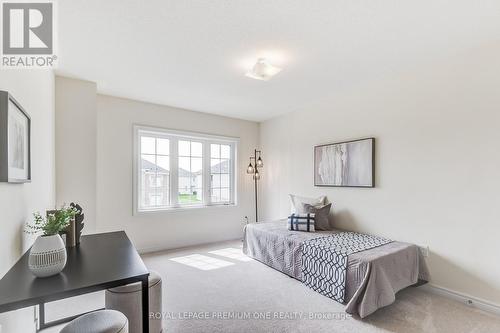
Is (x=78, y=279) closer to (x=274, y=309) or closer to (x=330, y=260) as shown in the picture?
(x=274, y=309)

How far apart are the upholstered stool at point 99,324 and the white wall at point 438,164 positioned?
2.93 meters

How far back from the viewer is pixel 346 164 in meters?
3.42

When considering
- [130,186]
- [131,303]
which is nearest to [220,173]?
[130,186]

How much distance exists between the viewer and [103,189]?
3.57 metres

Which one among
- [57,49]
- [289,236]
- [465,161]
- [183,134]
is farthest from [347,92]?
[57,49]

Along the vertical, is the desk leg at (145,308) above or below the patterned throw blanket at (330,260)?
above

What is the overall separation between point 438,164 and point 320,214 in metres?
1.53

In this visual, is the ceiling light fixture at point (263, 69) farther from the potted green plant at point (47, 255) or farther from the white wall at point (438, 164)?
the potted green plant at point (47, 255)

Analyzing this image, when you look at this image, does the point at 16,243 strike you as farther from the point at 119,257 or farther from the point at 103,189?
the point at 103,189

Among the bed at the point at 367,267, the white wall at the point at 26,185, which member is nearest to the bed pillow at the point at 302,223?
the bed at the point at 367,267

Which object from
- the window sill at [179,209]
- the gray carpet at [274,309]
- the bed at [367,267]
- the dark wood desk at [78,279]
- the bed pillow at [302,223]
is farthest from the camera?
the window sill at [179,209]

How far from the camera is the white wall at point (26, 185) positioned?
47.8 inches

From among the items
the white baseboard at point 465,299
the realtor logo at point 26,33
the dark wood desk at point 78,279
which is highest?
the realtor logo at point 26,33

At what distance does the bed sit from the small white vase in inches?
88.4
